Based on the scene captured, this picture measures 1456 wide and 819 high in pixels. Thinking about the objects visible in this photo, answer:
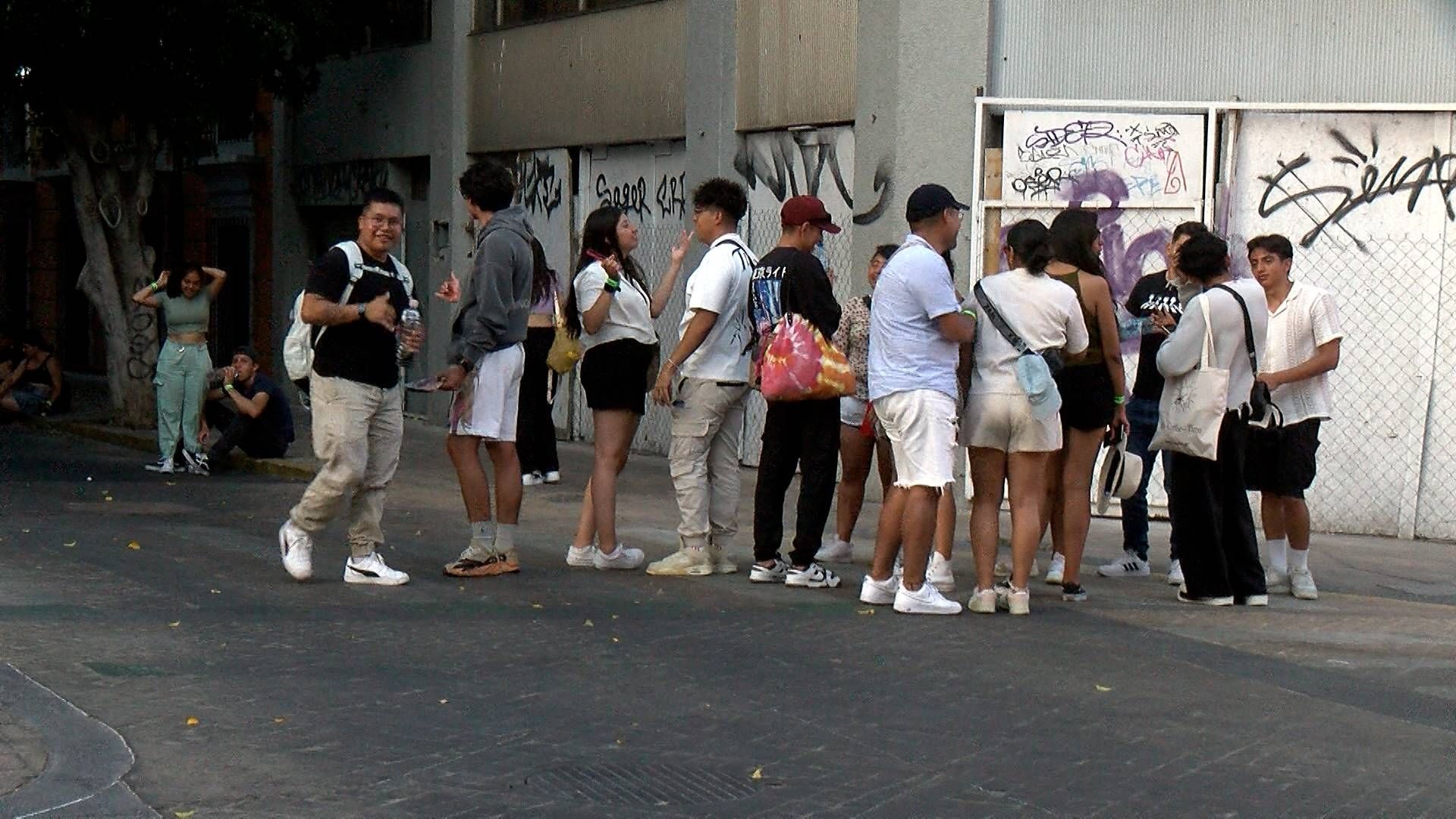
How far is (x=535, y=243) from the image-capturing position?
988cm

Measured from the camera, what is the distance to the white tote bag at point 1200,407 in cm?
868

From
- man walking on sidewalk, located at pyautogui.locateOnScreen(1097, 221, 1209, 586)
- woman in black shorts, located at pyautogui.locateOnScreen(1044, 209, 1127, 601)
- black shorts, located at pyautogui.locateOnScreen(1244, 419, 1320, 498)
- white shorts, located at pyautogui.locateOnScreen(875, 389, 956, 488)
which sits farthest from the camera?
man walking on sidewalk, located at pyautogui.locateOnScreen(1097, 221, 1209, 586)

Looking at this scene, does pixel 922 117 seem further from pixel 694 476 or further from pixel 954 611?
pixel 954 611

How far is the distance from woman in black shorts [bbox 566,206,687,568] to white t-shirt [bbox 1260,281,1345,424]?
2.87m

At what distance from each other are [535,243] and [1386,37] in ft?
18.3

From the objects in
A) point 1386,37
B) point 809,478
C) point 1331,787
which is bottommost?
point 1331,787

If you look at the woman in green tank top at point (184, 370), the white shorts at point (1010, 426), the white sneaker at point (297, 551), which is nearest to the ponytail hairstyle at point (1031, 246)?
the white shorts at point (1010, 426)

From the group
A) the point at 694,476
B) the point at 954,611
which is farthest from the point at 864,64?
the point at 954,611

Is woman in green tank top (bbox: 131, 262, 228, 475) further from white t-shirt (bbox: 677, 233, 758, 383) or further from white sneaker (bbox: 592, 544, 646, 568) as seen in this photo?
white t-shirt (bbox: 677, 233, 758, 383)

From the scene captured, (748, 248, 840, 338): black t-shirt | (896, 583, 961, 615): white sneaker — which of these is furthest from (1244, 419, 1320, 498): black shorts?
(748, 248, 840, 338): black t-shirt

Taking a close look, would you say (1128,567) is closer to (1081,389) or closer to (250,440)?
(1081,389)

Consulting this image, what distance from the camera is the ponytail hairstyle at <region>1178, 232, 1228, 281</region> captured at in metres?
8.88

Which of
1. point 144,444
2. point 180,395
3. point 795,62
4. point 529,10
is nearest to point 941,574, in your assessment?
point 795,62

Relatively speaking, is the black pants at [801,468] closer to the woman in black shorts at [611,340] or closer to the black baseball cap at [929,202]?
the woman in black shorts at [611,340]
